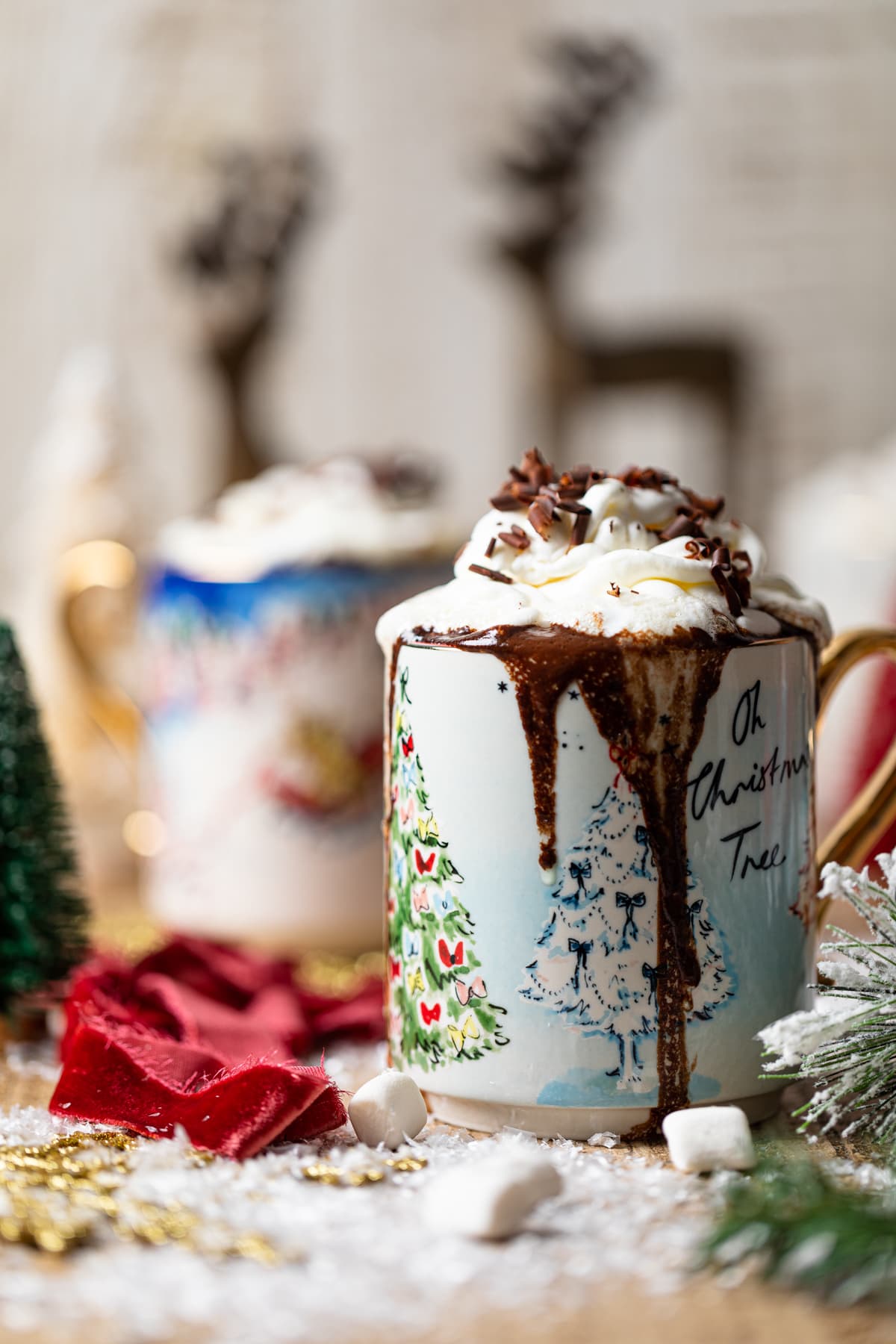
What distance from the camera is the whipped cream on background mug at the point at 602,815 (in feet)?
2.43

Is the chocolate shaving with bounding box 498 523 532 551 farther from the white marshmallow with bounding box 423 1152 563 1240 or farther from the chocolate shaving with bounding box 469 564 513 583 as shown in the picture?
the white marshmallow with bounding box 423 1152 563 1240

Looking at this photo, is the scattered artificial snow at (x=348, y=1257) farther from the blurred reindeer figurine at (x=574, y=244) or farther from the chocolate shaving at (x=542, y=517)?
the blurred reindeer figurine at (x=574, y=244)

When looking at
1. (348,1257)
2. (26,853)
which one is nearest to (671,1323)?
(348,1257)

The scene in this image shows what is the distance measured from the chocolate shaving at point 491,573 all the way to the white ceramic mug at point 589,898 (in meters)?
0.04

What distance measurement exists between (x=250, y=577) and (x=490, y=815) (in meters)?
0.47

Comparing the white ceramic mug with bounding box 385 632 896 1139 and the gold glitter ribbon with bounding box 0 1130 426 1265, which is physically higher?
the white ceramic mug with bounding box 385 632 896 1139

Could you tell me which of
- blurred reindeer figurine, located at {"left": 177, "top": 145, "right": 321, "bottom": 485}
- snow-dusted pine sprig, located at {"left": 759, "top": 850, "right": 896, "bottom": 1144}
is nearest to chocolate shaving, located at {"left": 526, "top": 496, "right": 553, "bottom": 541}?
snow-dusted pine sprig, located at {"left": 759, "top": 850, "right": 896, "bottom": 1144}

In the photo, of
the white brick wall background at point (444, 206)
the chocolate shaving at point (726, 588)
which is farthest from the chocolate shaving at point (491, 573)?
the white brick wall background at point (444, 206)

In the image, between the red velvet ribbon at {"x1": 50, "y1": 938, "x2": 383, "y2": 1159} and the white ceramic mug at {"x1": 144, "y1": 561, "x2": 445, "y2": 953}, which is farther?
the white ceramic mug at {"x1": 144, "y1": 561, "x2": 445, "y2": 953}

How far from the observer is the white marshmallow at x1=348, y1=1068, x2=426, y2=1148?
0.76m

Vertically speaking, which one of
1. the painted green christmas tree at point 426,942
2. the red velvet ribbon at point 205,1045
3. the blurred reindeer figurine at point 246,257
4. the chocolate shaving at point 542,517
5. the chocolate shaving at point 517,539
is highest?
the blurred reindeer figurine at point 246,257

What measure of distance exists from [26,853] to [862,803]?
1.70 feet

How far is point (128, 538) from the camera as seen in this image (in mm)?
1620

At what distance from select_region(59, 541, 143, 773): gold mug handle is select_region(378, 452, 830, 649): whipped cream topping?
0.55 metres
